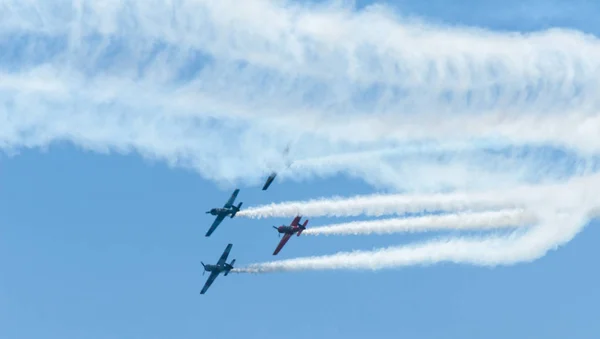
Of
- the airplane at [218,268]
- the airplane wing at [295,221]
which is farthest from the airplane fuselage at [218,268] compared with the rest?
the airplane wing at [295,221]

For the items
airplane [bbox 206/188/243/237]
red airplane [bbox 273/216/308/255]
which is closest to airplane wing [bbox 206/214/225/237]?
airplane [bbox 206/188/243/237]

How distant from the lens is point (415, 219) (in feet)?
246

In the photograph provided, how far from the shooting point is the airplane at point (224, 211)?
296 ft

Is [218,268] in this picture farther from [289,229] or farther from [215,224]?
[289,229]

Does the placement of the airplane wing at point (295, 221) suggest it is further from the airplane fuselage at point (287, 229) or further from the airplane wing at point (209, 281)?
the airplane wing at point (209, 281)

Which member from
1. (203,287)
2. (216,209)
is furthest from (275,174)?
(203,287)

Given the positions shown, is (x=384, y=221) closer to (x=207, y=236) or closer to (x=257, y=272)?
(x=257, y=272)

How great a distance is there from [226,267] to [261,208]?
793cm

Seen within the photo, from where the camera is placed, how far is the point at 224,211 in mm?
90625

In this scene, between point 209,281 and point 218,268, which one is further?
point 209,281

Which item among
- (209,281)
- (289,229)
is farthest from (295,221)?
→ (209,281)

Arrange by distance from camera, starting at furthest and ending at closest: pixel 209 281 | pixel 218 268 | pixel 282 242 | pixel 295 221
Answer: pixel 209 281, pixel 218 268, pixel 282 242, pixel 295 221

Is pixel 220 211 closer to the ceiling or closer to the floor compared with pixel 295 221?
closer to the ceiling

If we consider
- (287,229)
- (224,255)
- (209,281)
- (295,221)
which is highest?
(224,255)
